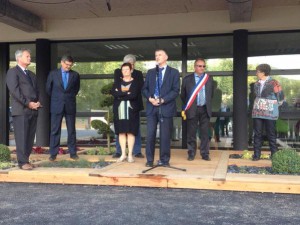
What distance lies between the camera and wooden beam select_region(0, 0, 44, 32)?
725 cm

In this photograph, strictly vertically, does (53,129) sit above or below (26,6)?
below

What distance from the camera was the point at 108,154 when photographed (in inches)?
290

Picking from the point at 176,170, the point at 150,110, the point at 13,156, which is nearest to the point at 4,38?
the point at 13,156

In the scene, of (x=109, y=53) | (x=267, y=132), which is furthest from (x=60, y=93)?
(x=267, y=132)

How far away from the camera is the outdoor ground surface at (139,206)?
354cm

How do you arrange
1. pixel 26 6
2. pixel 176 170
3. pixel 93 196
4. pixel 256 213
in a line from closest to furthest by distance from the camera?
pixel 256 213
pixel 93 196
pixel 176 170
pixel 26 6

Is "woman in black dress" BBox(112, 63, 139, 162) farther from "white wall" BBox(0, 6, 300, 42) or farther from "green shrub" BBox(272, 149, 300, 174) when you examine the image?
"white wall" BBox(0, 6, 300, 42)

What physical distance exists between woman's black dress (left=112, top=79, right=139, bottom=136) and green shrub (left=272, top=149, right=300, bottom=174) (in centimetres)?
212

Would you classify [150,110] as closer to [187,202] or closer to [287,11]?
[187,202]

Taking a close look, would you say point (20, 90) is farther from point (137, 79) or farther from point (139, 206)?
point (139, 206)

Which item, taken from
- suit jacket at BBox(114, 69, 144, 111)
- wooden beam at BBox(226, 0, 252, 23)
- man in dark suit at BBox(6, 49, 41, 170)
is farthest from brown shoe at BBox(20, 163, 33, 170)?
wooden beam at BBox(226, 0, 252, 23)

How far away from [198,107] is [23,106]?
2.66 m

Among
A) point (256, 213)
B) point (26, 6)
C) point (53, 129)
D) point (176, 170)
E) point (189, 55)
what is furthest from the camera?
point (189, 55)

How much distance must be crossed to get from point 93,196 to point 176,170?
1367mm
